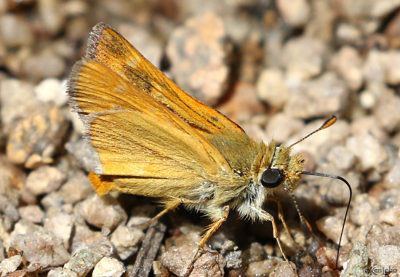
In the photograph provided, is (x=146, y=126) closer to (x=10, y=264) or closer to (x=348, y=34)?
(x=10, y=264)

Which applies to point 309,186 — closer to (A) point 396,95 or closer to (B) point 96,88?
(A) point 396,95

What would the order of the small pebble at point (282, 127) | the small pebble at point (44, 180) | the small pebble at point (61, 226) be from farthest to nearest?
1. the small pebble at point (282, 127)
2. the small pebble at point (44, 180)
3. the small pebble at point (61, 226)

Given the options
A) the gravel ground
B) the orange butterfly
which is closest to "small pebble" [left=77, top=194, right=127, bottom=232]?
the gravel ground

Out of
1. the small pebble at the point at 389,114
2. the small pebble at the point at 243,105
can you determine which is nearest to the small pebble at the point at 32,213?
the small pebble at the point at 243,105

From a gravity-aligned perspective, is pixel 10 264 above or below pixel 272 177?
below

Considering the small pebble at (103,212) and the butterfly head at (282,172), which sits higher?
the butterfly head at (282,172)

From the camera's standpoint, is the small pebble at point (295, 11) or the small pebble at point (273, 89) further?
the small pebble at point (295, 11)

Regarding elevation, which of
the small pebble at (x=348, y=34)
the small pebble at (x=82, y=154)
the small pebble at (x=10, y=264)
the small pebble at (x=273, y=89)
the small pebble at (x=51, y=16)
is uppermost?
the small pebble at (x=348, y=34)

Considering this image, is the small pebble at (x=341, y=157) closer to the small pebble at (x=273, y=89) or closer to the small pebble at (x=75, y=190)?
the small pebble at (x=273, y=89)

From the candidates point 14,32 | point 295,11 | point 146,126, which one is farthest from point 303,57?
point 14,32
